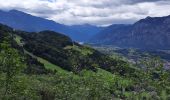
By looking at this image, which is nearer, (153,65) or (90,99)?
(90,99)

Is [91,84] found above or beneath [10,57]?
beneath

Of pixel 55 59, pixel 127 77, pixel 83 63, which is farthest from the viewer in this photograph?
pixel 55 59

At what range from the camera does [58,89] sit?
80.1 meters

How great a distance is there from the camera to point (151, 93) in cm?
10031

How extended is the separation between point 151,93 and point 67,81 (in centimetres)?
2296

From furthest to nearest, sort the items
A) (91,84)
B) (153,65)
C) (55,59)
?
(55,59) < (153,65) < (91,84)

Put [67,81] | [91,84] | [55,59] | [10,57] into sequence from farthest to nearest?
[55,59]
[67,81]
[91,84]
[10,57]

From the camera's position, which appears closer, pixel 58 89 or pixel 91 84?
pixel 91 84

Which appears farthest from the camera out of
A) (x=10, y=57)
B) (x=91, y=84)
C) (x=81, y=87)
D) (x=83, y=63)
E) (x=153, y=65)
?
(x=83, y=63)

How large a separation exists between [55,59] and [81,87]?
343ft

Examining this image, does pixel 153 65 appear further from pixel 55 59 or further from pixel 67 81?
pixel 55 59

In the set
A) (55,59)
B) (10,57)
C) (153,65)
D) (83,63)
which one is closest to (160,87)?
(153,65)

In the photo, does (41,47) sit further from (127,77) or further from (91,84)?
(91,84)

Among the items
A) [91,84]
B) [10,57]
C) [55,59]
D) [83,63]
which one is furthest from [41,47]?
[10,57]
